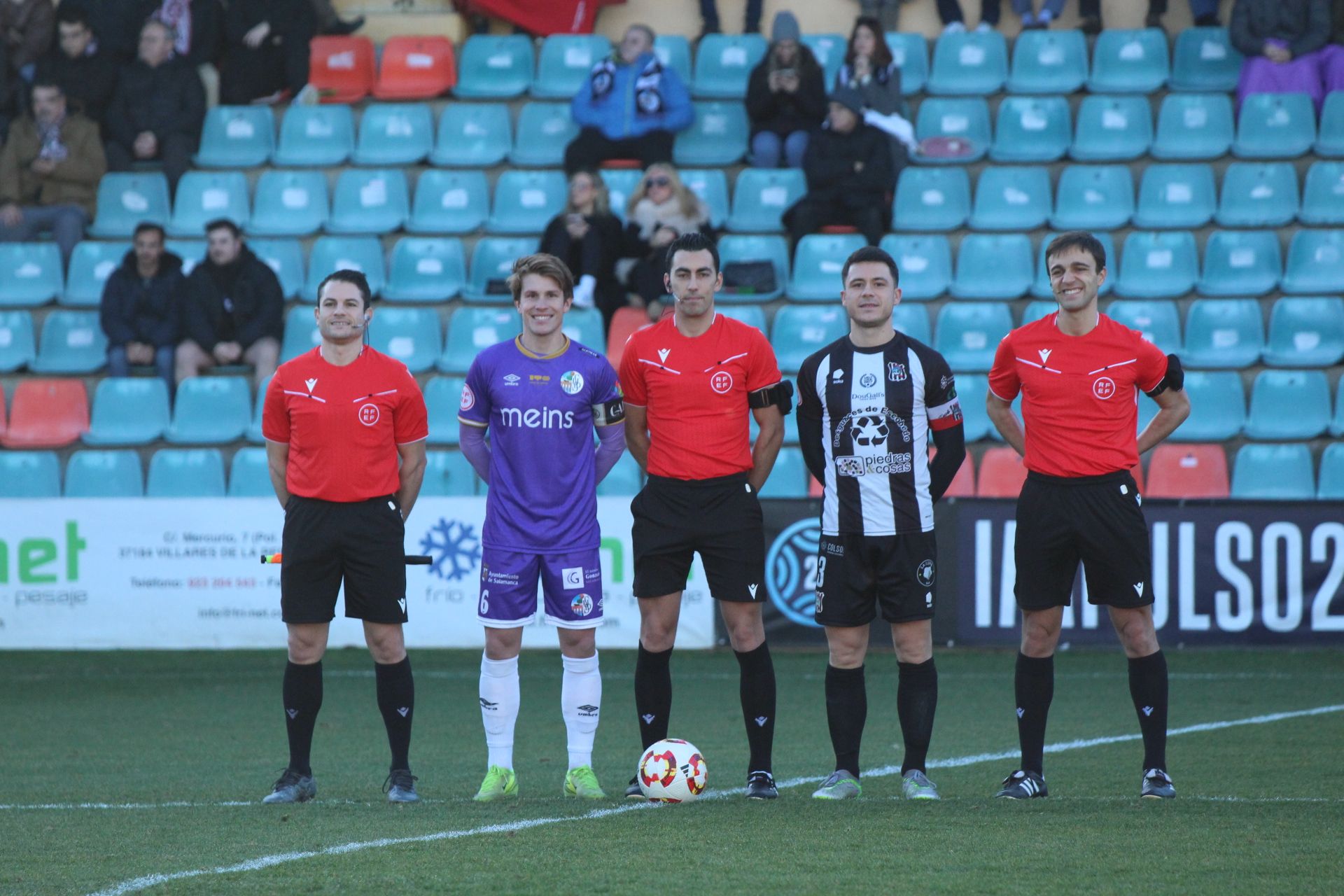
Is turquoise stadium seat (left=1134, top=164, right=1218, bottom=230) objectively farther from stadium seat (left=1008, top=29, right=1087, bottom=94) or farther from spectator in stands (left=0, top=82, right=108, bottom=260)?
spectator in stands (left=0, top=82, right=108, bottom=260)

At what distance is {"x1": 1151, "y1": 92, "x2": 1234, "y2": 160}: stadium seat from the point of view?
47.5ft

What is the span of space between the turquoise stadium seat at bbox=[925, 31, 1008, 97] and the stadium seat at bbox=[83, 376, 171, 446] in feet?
24.8

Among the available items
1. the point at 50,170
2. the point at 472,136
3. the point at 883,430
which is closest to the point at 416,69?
the point at 472,136

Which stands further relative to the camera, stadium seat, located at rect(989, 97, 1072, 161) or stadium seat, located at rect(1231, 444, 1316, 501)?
stadium seat, located at rect(989, 97, 1072, 161)

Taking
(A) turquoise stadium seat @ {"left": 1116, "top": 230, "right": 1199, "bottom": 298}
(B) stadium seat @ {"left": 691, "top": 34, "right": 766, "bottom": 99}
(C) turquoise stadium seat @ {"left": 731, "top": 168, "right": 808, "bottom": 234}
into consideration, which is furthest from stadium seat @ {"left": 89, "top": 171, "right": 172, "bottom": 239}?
(A) turquoise stadium seat @ {"left": 1116, "top": 230, "right": 1199, "bottom": 298}

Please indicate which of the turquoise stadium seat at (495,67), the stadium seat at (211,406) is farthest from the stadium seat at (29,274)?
the turquoise stadium seat at (495,67)

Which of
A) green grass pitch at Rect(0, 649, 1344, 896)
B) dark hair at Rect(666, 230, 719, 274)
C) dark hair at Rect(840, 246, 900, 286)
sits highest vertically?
dark hair at Rect(666, 230, 719, 274)

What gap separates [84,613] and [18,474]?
1741 millimetres

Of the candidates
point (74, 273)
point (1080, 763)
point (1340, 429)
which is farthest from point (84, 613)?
point (1340, 429)

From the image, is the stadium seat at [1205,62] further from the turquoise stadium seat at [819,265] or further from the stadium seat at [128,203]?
the stadium seat at [128,203]

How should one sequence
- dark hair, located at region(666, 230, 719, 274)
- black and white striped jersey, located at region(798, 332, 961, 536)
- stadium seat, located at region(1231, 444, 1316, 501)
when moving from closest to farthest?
1. black and white striped jersey, located at region(798, 332, 961, 536)
2. dark hair, located at region(666, 230, 719, 274)
3. stadium seat, located at region(1231, 444, 1316, 501)

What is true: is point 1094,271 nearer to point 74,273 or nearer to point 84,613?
point 84,613

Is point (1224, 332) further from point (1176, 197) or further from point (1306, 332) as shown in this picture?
point (1176, 197)

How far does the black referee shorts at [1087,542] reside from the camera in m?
6.13
